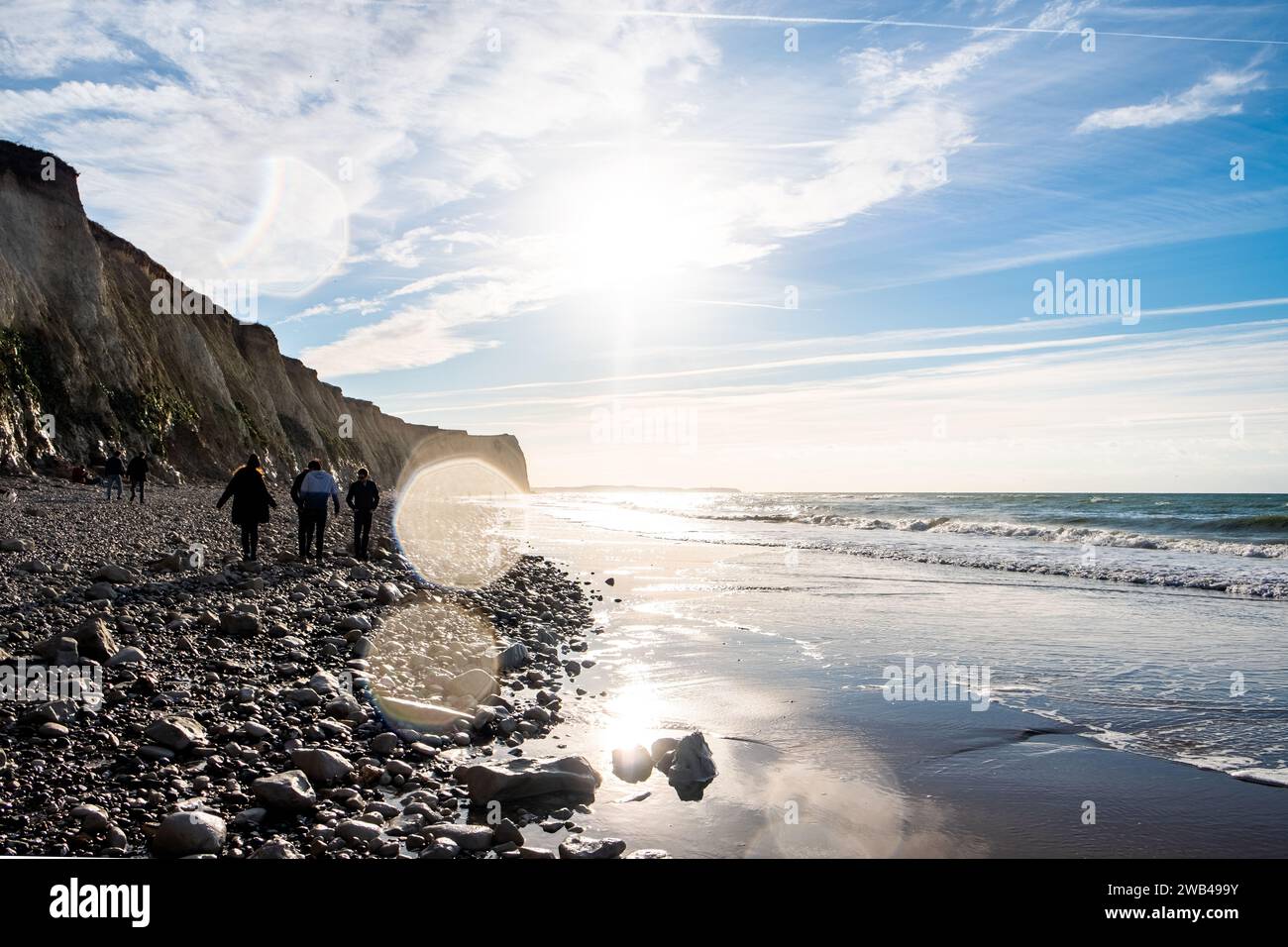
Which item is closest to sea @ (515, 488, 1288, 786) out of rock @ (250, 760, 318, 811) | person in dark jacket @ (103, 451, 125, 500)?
rock @ (250, 760, 318, 811)

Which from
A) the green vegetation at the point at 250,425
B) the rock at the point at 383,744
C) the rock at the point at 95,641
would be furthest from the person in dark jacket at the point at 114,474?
the green vegetation at the point at 250,425

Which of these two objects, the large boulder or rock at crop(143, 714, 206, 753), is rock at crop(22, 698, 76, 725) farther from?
the large boulder

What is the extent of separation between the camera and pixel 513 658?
9.97 metres

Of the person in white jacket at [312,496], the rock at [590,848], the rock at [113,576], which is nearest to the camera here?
the rock at [590,848]

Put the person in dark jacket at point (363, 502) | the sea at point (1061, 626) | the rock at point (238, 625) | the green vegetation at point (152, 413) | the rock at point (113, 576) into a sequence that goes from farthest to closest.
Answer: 1. the green vegetation at point (152, 413)
2. the person in dark jacket at point (363, 502)
3. the rock at point (113, 576)
4. the rock at point (238, 625)
5. the sea at point (1061, 626)

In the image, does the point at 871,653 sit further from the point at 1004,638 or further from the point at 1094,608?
the point at 1094,608

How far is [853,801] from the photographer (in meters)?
6.05

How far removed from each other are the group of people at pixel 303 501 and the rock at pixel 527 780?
34.9ft

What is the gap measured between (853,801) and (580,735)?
8.96 feet

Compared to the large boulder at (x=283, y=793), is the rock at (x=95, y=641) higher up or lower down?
higher up

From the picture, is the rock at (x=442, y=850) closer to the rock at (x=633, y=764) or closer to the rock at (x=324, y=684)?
the rock at (x=633, y=764)

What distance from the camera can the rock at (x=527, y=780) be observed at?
5.71 meters

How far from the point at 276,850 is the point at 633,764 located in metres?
2.95
